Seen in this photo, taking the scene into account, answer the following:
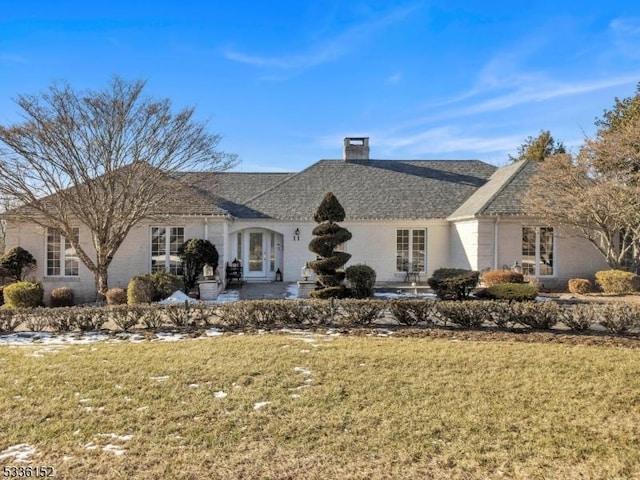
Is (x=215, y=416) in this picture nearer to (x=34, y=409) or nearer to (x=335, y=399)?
(x=335, y=399)

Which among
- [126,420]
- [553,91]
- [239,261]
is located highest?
[553,91]

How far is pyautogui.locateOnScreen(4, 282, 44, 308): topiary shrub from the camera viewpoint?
1445 centimetres

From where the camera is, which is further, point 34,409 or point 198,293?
point 198,293

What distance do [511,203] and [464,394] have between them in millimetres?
14334

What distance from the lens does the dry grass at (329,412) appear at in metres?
4.12

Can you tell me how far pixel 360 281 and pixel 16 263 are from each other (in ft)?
41.9

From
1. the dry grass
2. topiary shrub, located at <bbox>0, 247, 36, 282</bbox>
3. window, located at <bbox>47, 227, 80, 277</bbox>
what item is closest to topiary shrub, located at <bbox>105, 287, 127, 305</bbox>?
window, located at <bbox>47, 227, 80, 277</bbox>

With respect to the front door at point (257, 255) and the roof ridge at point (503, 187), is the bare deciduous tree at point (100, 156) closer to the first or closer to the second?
the front door at point (257, 255)

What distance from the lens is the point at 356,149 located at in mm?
25578

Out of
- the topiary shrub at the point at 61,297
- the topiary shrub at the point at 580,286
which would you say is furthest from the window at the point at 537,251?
the topiary shrub at the point at 61,297

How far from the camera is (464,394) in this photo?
582cm

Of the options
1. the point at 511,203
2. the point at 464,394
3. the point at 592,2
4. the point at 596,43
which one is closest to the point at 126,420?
the point at 464,394

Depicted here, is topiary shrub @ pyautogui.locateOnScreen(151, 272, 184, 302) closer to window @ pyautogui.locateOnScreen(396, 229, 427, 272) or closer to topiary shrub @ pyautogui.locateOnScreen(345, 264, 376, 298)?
topiary shrub @ pyautogui.locateOnScreen(345, 264, 376, 298)

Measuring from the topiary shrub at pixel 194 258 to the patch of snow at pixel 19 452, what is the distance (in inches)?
482
